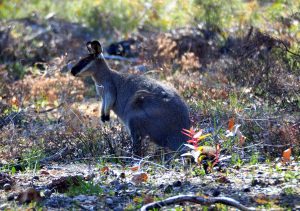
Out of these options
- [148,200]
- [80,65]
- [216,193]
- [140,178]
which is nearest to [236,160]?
[140,178]

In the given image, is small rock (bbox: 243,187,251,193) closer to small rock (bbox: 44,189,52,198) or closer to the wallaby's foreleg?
small rock (bbox: 44,189,52,198)

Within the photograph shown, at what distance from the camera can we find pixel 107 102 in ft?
32.5

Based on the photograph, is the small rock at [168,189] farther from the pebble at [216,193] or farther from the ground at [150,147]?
the pebble at [216,193]

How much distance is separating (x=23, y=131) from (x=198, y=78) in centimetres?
275

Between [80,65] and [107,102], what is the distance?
2.86ft

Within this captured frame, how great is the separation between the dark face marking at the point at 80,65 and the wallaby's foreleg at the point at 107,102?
55 centimetres

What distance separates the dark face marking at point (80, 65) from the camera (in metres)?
10.4

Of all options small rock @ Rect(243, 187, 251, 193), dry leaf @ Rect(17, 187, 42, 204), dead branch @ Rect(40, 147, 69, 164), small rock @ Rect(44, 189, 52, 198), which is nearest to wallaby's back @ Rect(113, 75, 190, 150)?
dead branch @ Rect(40, 147, 69, 164)

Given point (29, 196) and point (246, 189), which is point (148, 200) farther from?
point (29, 196)

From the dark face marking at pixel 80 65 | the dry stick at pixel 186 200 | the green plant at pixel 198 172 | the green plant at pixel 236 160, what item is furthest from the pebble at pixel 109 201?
the dark face marking at pixel 80 65

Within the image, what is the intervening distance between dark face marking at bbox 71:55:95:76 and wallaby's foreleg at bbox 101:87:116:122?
1.80 ft

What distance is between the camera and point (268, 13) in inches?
530

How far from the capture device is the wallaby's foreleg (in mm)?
9773

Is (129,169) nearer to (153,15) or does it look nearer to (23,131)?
(23,131)
